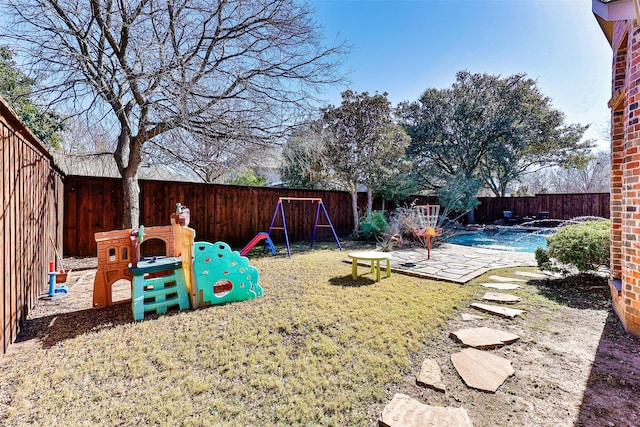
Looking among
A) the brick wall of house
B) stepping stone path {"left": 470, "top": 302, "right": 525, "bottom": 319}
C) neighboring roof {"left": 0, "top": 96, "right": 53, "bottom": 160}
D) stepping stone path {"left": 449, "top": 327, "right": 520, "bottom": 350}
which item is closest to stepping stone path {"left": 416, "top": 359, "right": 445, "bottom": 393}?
stepping stone path {"left": 449, "top": 327, "right": 520, "bottom": 350}

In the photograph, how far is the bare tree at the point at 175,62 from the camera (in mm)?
3828

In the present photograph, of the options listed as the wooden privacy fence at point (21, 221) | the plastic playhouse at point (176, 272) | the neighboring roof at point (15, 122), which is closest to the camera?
the neighboring roof at point (15, 122)

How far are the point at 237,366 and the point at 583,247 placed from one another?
14.4 feet

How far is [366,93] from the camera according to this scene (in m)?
8.91

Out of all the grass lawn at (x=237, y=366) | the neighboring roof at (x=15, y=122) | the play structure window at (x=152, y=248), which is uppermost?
the neighboring roof at (x=15, y=122)

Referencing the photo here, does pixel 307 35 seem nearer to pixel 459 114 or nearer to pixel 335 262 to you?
pixel 335 262

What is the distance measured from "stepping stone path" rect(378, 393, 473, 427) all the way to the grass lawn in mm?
74

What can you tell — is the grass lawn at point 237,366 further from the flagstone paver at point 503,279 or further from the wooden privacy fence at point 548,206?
the wooden privacy fence at point 548,206

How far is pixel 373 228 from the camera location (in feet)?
27.8

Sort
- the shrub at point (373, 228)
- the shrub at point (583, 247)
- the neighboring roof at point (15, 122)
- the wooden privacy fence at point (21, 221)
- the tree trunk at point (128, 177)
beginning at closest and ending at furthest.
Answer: the neighboring roof at point (15, 122) → the wooden privacy fence at point (21, 221) → the shrub at point (583, 247) → the tree trunk at point (128, 177) → the shrub at point (373, 228)

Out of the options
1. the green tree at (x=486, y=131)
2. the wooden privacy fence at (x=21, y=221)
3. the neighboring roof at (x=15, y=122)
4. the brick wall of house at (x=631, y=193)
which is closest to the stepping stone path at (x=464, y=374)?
the brick wall of house at (x=631, y=193)

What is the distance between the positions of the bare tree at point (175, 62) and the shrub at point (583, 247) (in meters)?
4.42

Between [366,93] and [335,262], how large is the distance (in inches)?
235

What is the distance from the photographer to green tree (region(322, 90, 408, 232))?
8.93m
